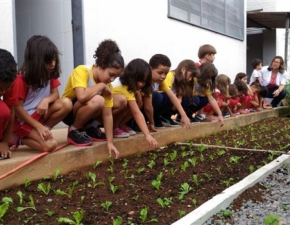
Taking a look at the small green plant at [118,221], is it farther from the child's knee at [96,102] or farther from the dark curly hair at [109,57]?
the dark curly hair at [109,57]

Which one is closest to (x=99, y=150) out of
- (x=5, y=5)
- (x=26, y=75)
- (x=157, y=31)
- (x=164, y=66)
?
(x=26, y=75)

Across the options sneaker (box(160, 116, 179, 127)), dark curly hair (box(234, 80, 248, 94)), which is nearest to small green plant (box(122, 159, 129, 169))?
sneaker (box(160, 116, 179, 127))

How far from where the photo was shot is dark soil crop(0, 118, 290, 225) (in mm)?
2182

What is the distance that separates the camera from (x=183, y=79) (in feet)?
16.1

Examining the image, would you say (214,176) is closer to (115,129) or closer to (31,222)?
(115,129)

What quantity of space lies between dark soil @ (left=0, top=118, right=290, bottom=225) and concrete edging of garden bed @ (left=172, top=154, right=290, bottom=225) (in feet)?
0.20

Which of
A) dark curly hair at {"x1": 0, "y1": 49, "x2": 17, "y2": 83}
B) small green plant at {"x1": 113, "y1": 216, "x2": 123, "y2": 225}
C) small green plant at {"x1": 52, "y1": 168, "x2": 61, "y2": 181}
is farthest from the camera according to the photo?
small green plant at {"x1": 52, "y1": 168, "x2": 61, "y2": 181}

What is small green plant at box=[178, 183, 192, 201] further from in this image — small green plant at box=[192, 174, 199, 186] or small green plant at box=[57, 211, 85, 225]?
small green plant at box=[57, 211, 85, 225]

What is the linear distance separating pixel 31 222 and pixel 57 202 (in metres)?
0.31

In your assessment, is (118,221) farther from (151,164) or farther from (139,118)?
(139,118)

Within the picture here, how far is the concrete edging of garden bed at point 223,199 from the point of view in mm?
2123

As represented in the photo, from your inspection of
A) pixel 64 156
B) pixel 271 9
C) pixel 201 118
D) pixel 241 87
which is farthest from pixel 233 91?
pixel 271 9

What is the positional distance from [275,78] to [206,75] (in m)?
4.29

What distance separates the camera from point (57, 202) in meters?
2.36
